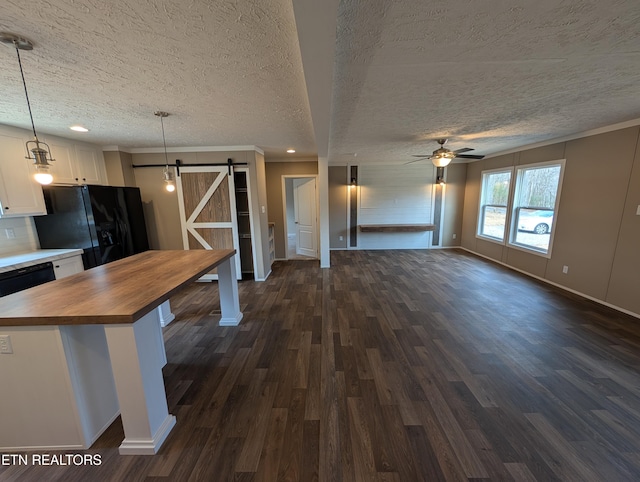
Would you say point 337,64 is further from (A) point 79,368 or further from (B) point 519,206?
(B) point 519,206

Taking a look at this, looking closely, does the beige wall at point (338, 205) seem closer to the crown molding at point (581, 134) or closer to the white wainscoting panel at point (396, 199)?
the white wainscoting panel at point (396, 199)

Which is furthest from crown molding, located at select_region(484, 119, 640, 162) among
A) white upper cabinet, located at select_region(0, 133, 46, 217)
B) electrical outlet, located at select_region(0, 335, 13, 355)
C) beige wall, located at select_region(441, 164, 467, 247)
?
white upper cabinet, located at select_region(0, 133, 46, 217)

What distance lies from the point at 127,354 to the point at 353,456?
1.44 metres

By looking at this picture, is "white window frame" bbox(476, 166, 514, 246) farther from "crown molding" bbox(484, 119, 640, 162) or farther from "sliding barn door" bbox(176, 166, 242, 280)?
"sliding barn door" bbox(176, 166, 242, 280)

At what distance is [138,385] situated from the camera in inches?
55.9

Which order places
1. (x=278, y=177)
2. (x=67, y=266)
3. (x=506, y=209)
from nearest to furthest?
(x=67, y=266) < (x=506, y=209) < (x=278, y=177)

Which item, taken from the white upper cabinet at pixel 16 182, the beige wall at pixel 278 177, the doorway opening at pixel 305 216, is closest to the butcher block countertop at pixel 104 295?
the white upper cabinet at pixel 16 182

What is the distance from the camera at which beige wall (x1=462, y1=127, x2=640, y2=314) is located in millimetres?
3041

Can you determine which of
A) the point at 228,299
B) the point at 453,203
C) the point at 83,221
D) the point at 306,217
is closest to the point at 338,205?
the point at 306,217

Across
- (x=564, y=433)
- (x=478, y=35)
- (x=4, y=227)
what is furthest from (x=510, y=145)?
(x=4, y=227)

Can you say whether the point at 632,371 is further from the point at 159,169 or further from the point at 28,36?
the point at 159,169

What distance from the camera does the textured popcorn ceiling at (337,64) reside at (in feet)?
3.83

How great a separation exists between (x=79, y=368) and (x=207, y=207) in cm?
330

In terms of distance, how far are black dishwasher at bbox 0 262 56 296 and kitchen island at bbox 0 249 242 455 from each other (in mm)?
1392
